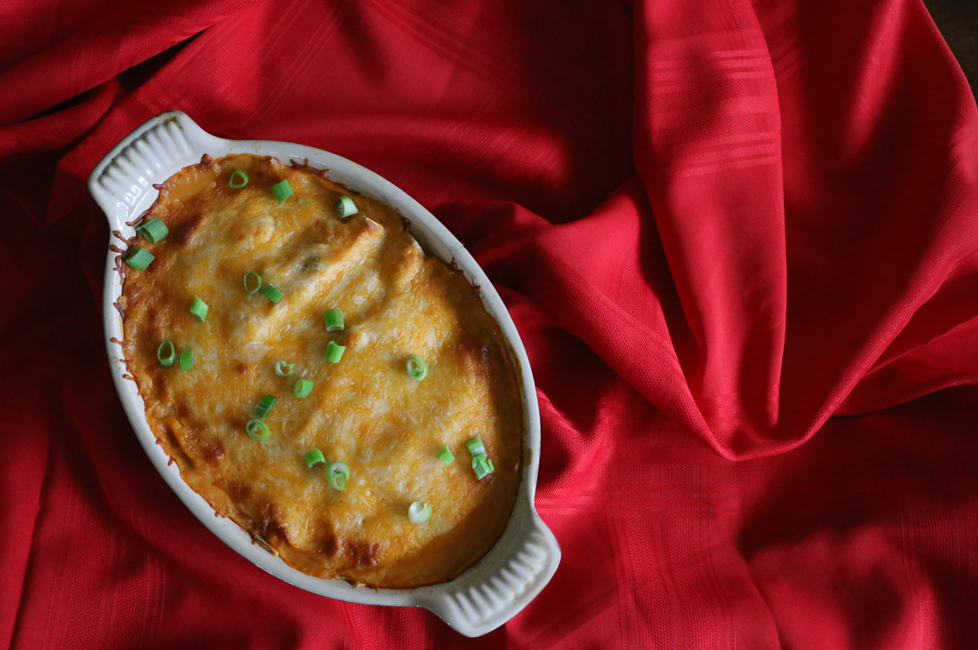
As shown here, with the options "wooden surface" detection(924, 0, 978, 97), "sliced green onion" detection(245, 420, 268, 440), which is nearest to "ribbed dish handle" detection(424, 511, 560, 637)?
"sliced green onion" detection(245, 420, 268, 440)

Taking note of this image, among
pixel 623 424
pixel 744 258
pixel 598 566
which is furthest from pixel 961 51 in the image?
Result: pixel 598 566

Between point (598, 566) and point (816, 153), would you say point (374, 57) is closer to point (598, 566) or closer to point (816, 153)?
point (816, 153)

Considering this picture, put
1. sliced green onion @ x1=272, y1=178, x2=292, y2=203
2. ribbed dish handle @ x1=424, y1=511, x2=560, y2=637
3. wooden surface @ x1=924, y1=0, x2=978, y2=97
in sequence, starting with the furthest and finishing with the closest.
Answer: wooden surface @ x1=924, y1=0, x2=978, y2=97
sliced green onion @ x1=272, y1=178, x2=292, y2=203
ribbed dish handle @ x1=424, y1=511, x2=560, y2=637

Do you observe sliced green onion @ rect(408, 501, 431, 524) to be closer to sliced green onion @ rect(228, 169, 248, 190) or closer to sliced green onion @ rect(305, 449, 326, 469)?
sliced green onion @ rect(305, 449, 326, 469)

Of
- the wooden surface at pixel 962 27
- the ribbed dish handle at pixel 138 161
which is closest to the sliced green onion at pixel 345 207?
the ribbed dish handle at pixel 138 161

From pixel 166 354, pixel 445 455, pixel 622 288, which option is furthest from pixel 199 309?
pixel 622 288

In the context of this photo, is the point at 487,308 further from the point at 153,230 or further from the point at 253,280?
the point at 153,230
